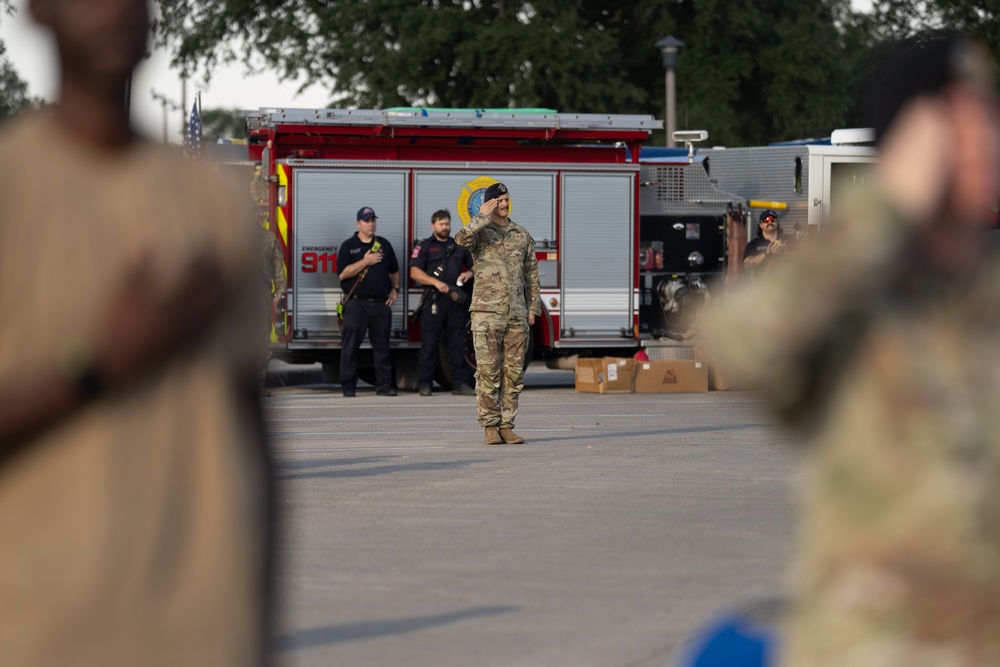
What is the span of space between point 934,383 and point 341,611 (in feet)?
16.6

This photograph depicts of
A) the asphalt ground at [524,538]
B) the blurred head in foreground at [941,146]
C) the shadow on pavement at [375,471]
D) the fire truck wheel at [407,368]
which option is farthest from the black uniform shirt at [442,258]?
the blurred head in foreground at [941,146]

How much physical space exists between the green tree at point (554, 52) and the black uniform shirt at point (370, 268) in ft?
58.7

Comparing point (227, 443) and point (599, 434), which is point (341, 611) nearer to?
point (227, 443)

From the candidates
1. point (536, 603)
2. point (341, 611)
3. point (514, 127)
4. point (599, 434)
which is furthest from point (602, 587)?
point (514, 127)

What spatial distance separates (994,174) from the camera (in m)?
2.56

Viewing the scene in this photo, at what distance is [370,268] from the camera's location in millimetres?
20422

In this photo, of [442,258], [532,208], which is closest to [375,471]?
[442,258]

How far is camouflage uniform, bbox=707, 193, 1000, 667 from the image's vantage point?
249 centimetres

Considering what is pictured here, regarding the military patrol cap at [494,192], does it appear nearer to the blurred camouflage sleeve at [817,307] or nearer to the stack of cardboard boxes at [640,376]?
the stack of cardboard boxes at [640,376]

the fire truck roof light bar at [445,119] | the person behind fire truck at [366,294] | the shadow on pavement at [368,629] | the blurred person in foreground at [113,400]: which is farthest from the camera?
the fire truck roof light bar at [445,119]

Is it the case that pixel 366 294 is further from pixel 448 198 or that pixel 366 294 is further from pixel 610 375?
pixel 610 375

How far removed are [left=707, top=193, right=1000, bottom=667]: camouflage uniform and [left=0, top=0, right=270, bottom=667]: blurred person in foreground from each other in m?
0.71

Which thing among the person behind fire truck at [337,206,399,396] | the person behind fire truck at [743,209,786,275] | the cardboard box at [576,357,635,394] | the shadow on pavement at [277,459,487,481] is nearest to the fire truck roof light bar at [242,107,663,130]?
the person behind fire truck at [337,206,399,396]

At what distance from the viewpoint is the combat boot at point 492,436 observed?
1441cm
